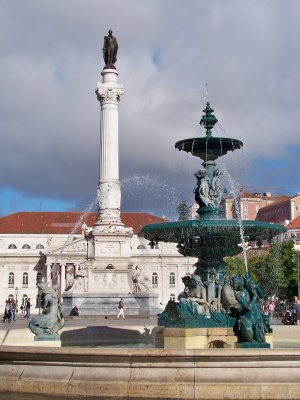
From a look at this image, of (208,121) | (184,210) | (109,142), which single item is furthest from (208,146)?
(109,142)

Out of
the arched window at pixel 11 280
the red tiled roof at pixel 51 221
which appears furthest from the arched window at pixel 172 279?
the arched window at pixel 11 280

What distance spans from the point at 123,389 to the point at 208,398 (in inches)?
38.3

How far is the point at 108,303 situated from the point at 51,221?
56627 mm

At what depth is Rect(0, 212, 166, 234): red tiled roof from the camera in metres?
96.5

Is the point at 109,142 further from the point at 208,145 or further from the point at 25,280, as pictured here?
the point at 25,280

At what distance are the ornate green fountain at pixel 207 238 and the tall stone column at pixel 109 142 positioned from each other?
1471 inches

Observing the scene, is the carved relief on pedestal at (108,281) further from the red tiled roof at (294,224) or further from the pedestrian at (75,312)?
the red tiled roof at (294,224)

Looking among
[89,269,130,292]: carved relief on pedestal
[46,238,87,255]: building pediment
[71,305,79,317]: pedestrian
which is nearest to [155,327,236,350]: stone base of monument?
[71,305,79,317]: pedestrian

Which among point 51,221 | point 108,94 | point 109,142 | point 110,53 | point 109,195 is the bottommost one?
point 109,195

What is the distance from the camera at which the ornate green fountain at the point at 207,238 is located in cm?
Result: 1289

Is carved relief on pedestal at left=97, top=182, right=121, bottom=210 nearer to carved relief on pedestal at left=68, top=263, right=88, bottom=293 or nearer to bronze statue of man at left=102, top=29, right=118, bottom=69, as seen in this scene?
carved relief on pedestal at left=68, top=263, right=88, bottom=293

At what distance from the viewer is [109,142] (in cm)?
5309

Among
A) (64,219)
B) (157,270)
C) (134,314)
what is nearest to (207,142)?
(134,314)

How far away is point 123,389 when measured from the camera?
26.2ft
